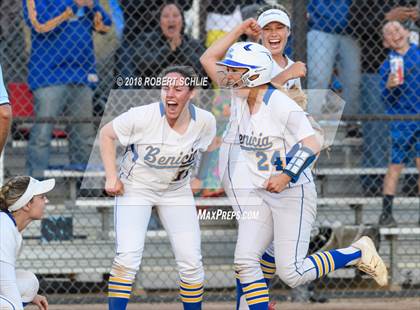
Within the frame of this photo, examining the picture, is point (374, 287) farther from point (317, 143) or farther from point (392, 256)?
point (317, 143)

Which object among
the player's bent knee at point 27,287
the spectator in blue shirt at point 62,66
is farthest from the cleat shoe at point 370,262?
the spectator in blue shirt at point 62,66

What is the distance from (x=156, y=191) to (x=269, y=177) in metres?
0.69

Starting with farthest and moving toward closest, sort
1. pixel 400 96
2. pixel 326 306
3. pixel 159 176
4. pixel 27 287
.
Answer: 1. pixel 400 96
2. pixel 326 306
3. pixel 159 176
4. pixel 27 287

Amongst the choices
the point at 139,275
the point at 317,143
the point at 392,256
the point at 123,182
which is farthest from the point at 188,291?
the point at 392,256

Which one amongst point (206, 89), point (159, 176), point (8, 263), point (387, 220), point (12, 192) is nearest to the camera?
point (8, 263)

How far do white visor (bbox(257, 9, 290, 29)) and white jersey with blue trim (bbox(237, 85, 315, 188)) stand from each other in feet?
1.70

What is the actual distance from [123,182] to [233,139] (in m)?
0.71

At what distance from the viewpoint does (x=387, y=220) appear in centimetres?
736

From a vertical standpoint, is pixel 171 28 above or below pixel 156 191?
above

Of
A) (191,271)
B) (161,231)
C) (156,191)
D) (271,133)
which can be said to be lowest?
(161,231)

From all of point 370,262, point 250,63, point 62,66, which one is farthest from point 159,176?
point 62,66

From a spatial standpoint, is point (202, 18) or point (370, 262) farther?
point (202, 18)

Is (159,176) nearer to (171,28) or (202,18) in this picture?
(171,28)

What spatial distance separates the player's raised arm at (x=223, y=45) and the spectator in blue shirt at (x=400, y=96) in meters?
1.83
